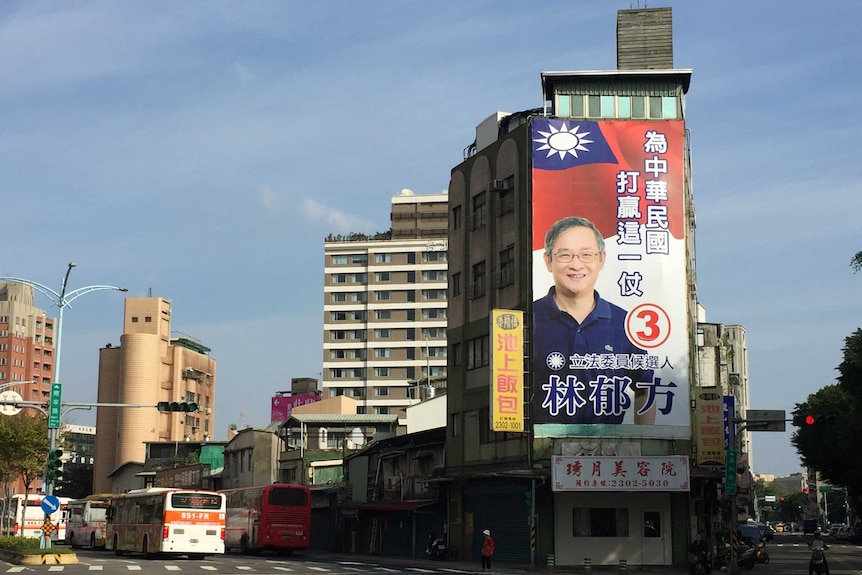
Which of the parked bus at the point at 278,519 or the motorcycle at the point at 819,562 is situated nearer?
the motorcycle at the point at 819,562

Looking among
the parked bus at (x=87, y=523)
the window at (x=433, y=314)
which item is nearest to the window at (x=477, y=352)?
the parked bus at (x=87, y=523)

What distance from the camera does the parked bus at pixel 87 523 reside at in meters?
62.2

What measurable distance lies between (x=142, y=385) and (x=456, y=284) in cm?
9164

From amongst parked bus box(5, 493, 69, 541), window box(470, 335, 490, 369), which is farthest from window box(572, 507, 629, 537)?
parked bus box(5, 493, 69, 541)

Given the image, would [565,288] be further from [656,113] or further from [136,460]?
[136,460]

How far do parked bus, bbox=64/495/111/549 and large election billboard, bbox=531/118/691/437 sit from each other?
2961 cm

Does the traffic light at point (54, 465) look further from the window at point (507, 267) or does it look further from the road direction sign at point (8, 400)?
→ the window at point (507, 267)

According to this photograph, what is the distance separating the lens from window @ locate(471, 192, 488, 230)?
5270cm

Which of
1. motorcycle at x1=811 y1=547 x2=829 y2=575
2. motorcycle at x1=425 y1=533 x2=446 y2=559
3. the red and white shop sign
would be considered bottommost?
motorcycle at x1=425 y1=533 x2=446 y2=559

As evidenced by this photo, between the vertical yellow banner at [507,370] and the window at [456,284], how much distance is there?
8.03 metres

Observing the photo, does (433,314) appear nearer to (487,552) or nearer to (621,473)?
(621,473)

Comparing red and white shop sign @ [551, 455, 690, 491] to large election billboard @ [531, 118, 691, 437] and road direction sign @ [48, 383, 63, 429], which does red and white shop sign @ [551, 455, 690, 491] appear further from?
road direction sign @ [48, 383, 63, 429]

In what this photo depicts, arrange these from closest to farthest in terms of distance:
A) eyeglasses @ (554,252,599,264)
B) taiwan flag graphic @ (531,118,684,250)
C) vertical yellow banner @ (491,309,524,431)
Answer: vertical yellow banner @ (491,309,524,431)
eyeglasses @ (554,252,599,264)
taiwan flag graphic @ (531,118,684,250)

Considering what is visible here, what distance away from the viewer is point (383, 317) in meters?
138
